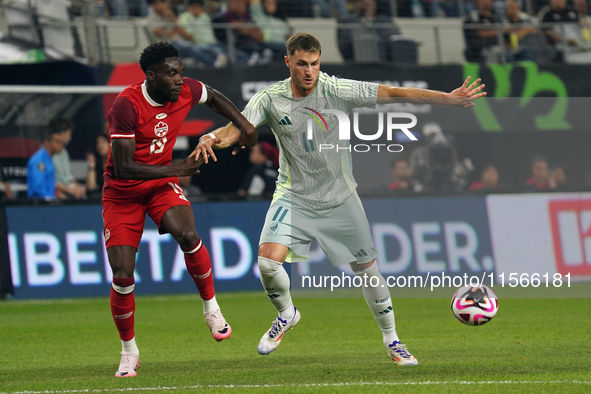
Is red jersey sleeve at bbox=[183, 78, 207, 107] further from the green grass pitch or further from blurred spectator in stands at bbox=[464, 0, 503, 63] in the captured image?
blurred spectator in stands at bbox=[464, 0, 503, 63]

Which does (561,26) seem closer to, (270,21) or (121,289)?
(270,21)

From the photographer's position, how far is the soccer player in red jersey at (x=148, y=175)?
6320 mm

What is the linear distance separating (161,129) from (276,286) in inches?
57.0

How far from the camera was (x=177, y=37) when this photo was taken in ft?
51.1

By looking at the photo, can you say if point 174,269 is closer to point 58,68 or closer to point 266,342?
point 58,68

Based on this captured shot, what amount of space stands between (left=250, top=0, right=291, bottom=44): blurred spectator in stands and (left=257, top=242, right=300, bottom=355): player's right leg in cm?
962

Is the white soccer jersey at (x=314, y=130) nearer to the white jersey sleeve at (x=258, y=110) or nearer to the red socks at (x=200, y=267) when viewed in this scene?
the white jersey sleeve at (x=258, y=110)

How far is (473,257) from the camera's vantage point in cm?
1277

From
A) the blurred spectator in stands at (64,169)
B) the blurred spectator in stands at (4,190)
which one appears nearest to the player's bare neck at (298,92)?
the blurred spectator in stands at (64,169)

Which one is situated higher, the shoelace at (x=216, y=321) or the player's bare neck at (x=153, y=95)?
the player's bare neck at (x=153, y=95)

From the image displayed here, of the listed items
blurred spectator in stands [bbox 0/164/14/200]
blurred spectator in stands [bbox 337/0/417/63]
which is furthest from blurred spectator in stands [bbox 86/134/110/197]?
blurred spectator in stands [bbox 337/0/417/63]

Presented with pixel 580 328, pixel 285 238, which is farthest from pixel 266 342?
pixel 580 328

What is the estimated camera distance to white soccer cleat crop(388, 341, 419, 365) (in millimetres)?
6602

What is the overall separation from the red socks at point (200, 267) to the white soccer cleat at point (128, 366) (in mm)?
722
